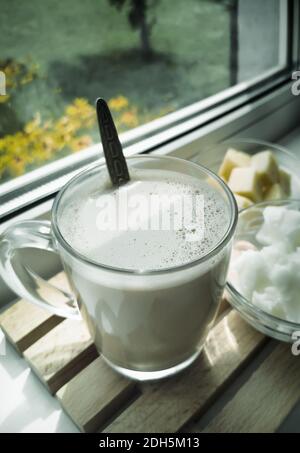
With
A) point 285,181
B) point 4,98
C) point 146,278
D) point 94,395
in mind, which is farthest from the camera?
point 285,181

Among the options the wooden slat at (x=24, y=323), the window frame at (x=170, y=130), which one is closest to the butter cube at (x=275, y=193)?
the window frame at (x=170, y=130)

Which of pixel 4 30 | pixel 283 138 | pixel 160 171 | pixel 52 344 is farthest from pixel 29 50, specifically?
pixel 283 138

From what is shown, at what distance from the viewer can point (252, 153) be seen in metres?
0.77

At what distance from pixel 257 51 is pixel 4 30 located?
51 cm

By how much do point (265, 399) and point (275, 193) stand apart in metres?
0.33

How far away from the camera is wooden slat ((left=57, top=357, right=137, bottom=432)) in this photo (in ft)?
1.60

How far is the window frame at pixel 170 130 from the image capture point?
645 millimetres

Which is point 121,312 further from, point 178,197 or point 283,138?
point 283,138

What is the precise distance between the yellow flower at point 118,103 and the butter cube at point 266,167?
239mm

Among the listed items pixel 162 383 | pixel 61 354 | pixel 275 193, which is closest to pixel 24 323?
pixel 61 354

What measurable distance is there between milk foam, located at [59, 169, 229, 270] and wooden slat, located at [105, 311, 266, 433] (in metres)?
0.17

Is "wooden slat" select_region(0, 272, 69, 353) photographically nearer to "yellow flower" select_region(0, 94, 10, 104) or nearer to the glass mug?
the glass mug

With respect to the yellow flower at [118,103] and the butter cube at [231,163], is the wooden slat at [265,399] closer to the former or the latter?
the butter cube at [231,163]

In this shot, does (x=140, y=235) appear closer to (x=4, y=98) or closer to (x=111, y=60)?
(x=4, y=98)
